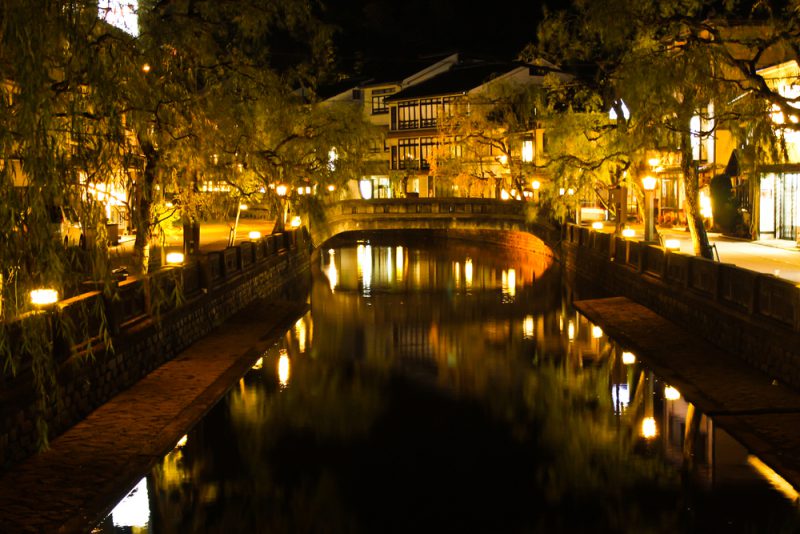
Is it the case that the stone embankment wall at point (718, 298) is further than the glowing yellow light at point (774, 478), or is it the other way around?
the stone embankment wall at point (718, 298)

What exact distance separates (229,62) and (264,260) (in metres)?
12.5

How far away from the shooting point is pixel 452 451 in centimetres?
1353

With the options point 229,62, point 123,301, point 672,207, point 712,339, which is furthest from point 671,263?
point 672,207

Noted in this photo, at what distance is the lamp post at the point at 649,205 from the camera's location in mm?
28297

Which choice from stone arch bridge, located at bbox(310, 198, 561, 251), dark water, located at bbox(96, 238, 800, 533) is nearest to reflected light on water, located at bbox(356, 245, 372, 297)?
stone arch bridge, located at bbox(310, 198, 561, 251)

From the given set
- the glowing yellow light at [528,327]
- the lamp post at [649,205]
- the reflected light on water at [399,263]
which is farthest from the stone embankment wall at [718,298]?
the reflected light on water at [399,263]

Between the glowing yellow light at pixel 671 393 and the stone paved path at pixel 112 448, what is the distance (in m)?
8.14

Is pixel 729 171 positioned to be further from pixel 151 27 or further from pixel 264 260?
pixel 151 27

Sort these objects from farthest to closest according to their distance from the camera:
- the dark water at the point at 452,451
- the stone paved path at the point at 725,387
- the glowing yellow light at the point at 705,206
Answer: the glowing yellow light at the point at 705,206 → the stone paved path at the point at 725,387 → the dark water at the point at 452,451

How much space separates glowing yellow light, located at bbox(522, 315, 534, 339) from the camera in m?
24.5

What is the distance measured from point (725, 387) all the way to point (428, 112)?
53.9 metres

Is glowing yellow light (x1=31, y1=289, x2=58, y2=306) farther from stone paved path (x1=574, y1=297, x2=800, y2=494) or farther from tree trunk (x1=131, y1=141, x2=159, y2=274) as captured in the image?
stone paved path (x1=574, y1=297, x2=800, y2=494)

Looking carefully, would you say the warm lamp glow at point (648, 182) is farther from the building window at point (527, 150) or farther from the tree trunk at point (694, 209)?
the building window at point (527, 150)

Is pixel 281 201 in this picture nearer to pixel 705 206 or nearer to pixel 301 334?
pixel 301 334
